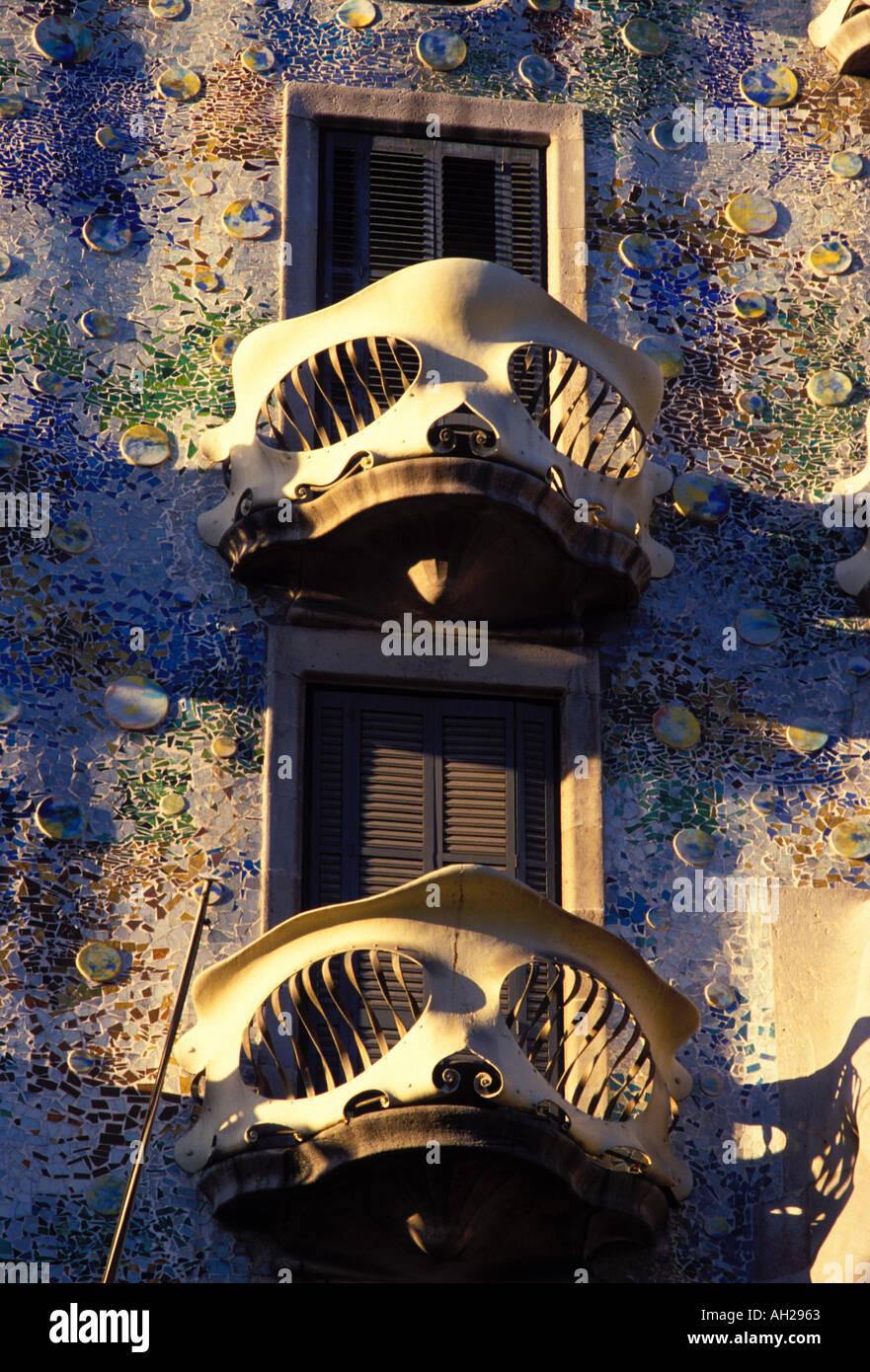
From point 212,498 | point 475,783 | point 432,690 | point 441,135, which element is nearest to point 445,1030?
point 475,783

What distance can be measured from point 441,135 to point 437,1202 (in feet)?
21.2

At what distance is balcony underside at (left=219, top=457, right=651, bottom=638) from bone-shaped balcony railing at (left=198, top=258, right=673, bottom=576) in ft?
0.44

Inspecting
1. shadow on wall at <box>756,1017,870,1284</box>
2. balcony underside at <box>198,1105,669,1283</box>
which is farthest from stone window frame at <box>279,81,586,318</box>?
balcony underside at <box>198,1105,669,1283</box>

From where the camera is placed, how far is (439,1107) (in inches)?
455

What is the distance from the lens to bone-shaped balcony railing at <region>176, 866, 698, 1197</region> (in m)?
11.7

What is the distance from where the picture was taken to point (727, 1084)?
12.8 metres

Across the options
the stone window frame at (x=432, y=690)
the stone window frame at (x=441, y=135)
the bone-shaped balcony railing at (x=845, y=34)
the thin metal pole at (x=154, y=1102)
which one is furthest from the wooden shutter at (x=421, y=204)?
the thin metal pole at (x=154, y=1102)

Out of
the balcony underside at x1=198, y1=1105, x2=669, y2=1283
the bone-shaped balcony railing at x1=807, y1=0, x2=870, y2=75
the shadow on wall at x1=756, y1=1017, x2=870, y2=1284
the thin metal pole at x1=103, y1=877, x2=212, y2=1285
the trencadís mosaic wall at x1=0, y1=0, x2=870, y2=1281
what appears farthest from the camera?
the bone-shaped balcony railing at x1=807, y1=0, x2=870, y2=75

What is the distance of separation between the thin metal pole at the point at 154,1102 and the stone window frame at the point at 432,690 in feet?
2.41

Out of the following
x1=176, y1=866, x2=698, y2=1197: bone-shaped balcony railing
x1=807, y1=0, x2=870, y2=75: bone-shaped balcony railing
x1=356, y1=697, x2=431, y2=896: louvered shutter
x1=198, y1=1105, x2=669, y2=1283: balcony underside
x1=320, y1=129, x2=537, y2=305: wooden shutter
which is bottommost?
x1=198, y1=1105, x2=669, y2=1283: balcony underside

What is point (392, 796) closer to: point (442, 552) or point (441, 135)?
point (442, 552)

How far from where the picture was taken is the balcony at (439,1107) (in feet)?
38.2

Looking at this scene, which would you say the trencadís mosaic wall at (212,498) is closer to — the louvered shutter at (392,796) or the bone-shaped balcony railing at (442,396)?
the bone-shaped balcony railing at (442,396)

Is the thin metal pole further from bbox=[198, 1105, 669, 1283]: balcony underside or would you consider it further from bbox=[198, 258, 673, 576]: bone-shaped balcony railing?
bbox=[198, 258, 673, 576]: bone-shaped balcony railing
